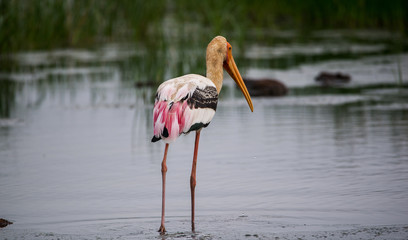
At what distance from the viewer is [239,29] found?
16750mm

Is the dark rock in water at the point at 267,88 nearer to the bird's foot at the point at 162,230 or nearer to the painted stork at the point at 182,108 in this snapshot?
the painted stork at the point at 182,108

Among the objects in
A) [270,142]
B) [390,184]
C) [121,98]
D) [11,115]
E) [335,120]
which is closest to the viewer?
[390,184]

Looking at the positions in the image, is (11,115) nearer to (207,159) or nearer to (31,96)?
(31,96)

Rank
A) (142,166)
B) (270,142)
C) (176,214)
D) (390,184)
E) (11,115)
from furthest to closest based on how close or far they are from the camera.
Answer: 1. (11,115)
2. (270,142)
3. (142,166)
4. (390,184)
5. (176,214)

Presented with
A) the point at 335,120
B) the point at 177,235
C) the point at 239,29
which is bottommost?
the point at 177,235

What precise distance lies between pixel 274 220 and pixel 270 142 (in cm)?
308

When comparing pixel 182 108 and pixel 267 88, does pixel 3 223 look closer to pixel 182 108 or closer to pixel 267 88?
pixel 182 108

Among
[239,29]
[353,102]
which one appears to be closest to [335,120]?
[353,102]

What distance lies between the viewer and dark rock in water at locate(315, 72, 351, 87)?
13.5m

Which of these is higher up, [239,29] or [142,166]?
[239,29]

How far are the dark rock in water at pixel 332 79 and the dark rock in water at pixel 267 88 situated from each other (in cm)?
108

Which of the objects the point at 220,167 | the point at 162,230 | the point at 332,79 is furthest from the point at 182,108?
the point at 332,79

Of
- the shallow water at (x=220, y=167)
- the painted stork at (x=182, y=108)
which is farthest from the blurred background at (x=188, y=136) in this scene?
the painted stork at (x=182, y=108)

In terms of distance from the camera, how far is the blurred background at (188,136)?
611 cm
